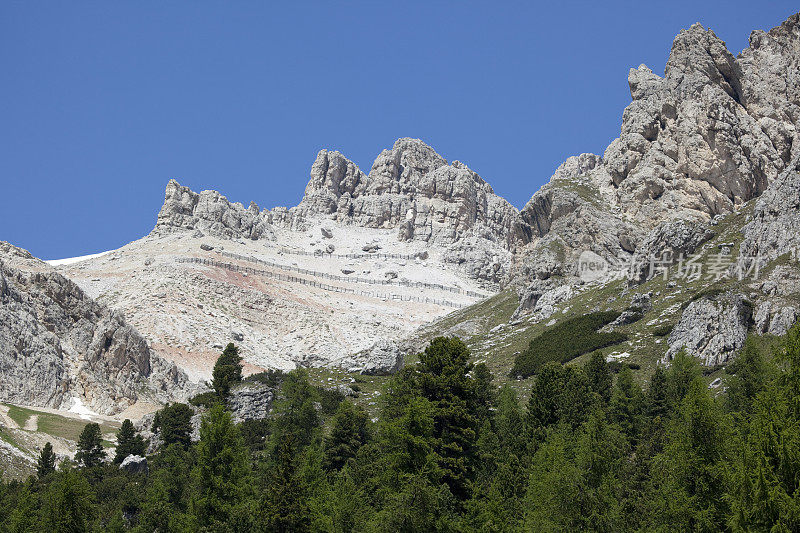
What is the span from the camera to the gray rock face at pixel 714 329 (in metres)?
70.4

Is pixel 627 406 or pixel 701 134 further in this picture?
pixel 701 134

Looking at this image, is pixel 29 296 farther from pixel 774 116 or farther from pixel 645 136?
pixel 774 116

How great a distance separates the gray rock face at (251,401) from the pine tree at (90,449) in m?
12.8

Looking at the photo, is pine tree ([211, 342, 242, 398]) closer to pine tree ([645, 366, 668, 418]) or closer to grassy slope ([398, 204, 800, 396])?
grassy slope ([398, 204, 800, 396])

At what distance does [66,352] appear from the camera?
111 metres

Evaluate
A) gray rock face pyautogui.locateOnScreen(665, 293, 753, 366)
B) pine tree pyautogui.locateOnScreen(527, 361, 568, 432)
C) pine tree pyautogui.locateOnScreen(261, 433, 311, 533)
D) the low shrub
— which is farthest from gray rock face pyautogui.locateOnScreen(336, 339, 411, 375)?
pine tree pyautogui.locateOnScreen(261, 433, 311, 533)

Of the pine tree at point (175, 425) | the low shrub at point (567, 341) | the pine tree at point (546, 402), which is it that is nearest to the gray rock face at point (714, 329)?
the low shrub at point (567, 341)

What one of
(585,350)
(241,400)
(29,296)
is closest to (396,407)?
(241,400)

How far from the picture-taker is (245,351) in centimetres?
13675

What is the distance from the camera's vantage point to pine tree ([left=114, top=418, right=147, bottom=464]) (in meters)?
75.3

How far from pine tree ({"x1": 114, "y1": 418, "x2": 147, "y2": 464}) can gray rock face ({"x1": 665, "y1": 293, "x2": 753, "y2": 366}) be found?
166ft

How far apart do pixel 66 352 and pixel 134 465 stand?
1818 inches

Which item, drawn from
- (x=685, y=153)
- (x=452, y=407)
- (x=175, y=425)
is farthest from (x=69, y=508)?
(x=685, y=153)

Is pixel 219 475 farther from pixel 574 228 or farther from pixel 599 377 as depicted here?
pixel 574 228
